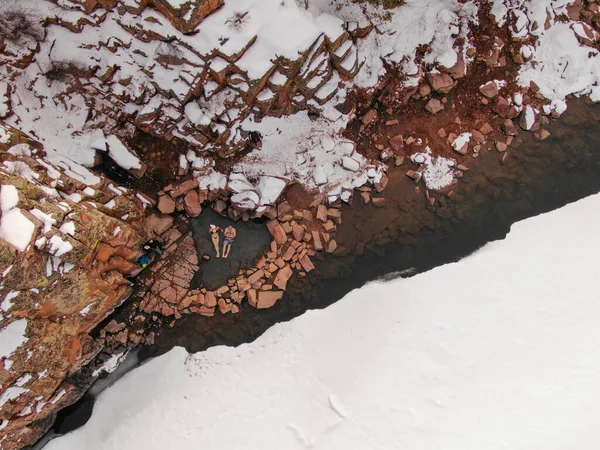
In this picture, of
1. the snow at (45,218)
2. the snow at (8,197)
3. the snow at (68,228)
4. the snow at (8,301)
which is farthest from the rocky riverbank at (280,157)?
the snow at (8,197)

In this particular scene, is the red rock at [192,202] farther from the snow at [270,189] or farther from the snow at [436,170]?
the snow at [436,170]

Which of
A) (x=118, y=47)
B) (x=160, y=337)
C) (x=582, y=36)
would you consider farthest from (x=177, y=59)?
(x=582, y=36)

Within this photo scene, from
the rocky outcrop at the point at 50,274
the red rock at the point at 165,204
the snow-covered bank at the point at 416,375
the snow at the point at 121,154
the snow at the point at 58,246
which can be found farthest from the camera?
the red rock at the point at 165,204

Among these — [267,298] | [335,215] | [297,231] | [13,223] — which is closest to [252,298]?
[267,298]

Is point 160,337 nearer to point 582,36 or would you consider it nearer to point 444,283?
point 444,283

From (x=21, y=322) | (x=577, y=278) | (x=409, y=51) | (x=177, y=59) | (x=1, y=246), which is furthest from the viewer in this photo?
(x=409, y=51)

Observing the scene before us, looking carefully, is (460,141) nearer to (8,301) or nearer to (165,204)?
(165,204)

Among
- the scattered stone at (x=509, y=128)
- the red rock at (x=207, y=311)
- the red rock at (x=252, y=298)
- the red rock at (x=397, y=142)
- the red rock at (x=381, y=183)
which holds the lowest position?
the red rock at (x=207, y=311)
